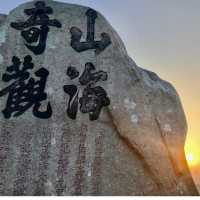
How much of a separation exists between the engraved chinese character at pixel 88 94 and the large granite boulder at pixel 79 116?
0.06ft

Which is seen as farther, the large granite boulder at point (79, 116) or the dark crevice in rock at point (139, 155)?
the dark crevice in rock at point (139, 155)

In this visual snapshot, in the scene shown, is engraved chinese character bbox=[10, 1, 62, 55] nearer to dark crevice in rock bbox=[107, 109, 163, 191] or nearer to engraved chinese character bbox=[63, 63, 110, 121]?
engraved chinese character bbox=[63, 63, 110, 121]

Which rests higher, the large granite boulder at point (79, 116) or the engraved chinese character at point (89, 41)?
the engraved chinese character at point (89, 41)

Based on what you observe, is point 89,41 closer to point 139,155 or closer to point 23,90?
point 23,90

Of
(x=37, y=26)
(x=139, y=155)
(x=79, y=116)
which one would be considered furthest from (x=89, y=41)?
(x=139, y=155)

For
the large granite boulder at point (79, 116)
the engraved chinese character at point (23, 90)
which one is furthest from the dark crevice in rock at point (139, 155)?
the engraved chinese character at point (23, 90)

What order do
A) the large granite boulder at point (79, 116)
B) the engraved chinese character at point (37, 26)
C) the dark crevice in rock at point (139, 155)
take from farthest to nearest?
the engraved chinese character at point (37, 26), the dark crevice in rock at point (139, 155), the large granite boulder at point (79, 116)

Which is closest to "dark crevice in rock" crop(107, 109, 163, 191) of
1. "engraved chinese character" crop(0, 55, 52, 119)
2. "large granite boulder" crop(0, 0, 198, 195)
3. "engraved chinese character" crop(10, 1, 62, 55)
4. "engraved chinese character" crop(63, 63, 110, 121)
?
"large granite boulder" crop(0, 0, 198, 195)

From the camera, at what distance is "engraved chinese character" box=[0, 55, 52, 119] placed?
773cm

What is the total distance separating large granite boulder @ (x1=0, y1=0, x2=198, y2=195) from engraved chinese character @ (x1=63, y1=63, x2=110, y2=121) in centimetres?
2

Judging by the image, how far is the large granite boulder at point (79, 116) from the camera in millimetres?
7566

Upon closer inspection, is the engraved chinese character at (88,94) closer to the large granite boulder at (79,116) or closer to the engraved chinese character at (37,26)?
the large granite boulder at (79,116)

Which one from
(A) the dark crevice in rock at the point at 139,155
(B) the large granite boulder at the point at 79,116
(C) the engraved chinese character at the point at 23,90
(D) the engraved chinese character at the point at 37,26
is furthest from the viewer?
(D) the engraved chinese character at the point at 37,26

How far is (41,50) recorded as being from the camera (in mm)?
8172
